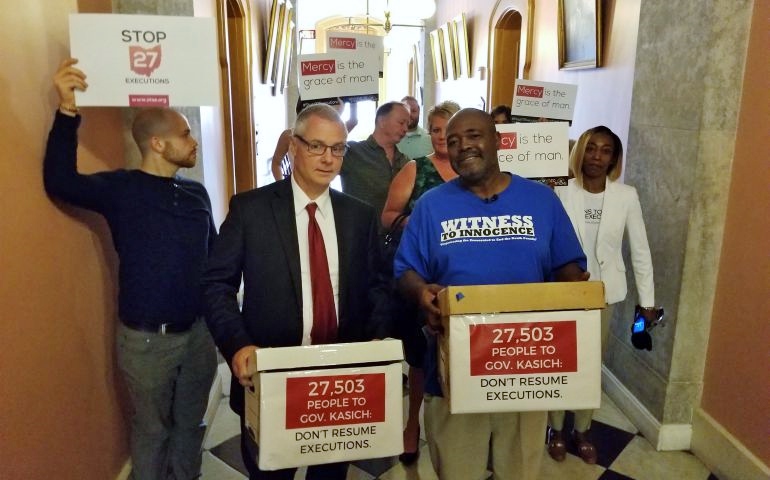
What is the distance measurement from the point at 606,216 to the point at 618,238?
0.39ft

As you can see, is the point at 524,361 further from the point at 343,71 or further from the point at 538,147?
the point at 343,71

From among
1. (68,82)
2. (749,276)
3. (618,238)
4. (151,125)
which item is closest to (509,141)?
(618,238)

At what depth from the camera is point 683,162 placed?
2615mm

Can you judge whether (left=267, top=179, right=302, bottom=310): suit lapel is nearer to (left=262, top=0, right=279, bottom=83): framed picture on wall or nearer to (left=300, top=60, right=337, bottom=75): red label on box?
(left=300, top=60, right=337, bottom=75): red label on box

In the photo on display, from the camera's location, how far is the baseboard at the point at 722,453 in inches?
93.7

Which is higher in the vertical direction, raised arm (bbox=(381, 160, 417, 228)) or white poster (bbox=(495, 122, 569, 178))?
white poster (bbox=(495, 122, 569, 178))

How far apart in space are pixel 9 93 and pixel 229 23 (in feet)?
12.1

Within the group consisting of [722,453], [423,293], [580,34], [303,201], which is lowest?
[722,453]

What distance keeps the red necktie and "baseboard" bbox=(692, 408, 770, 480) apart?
6.38 ft

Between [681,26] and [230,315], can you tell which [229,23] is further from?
[230,315]

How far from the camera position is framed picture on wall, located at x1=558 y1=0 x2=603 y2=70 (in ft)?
12.4

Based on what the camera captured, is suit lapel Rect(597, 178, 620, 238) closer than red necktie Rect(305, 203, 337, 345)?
No

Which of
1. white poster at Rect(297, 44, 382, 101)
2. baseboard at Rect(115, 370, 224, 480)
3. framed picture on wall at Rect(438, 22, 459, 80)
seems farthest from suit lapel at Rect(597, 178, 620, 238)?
framed picture on wall at Rect(438, 22, 459, 80)

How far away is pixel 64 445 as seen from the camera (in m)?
1.83
